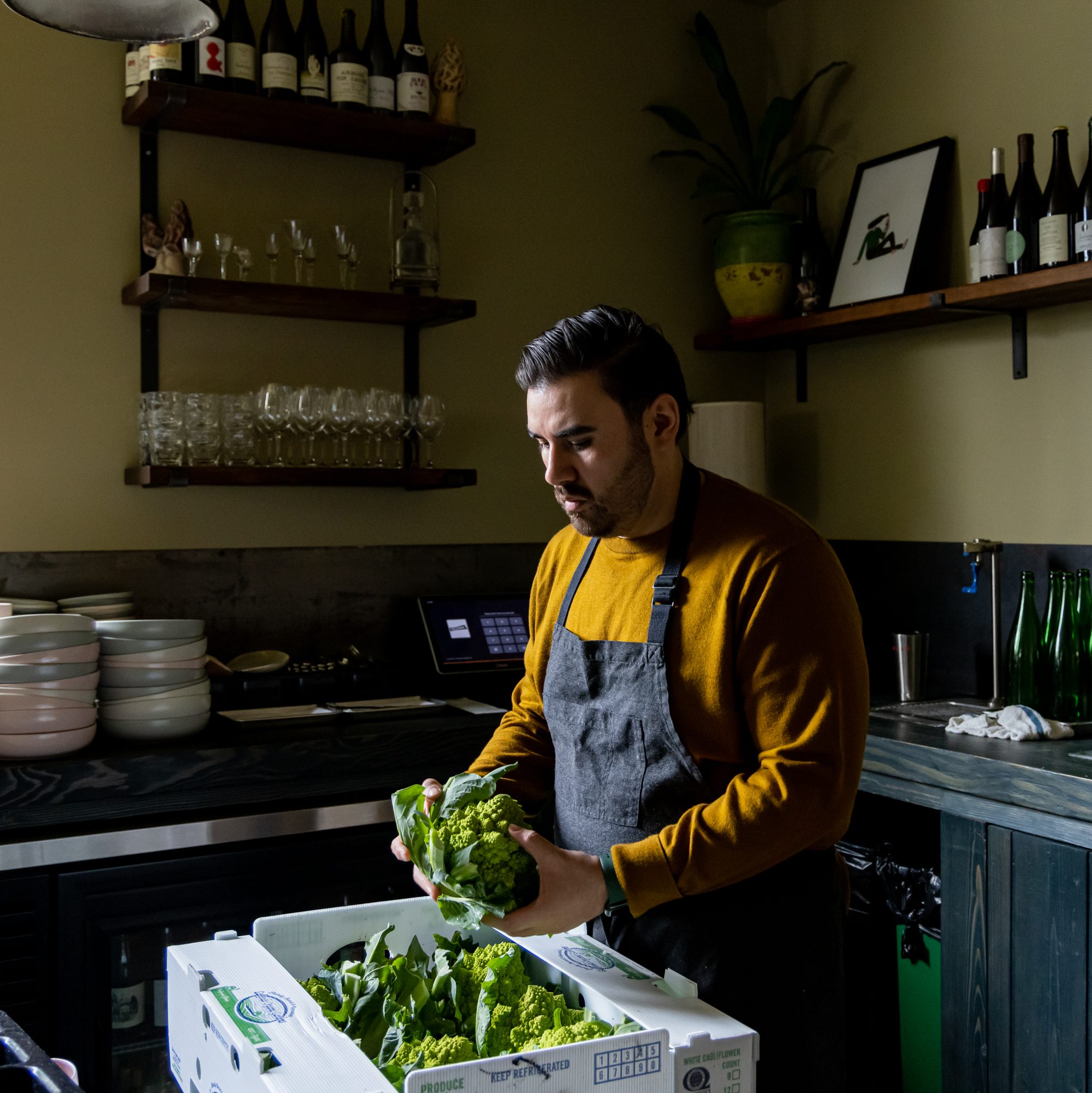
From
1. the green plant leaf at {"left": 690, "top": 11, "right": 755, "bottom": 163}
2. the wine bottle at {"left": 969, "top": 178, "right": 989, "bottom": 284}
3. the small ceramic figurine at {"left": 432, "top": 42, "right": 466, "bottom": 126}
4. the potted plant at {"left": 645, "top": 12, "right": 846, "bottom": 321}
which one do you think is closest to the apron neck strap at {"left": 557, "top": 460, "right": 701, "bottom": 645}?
the wine bottle at {"left": 969, "top": 178, "right": 989, "bottom": 284}

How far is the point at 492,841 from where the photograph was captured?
1464 mm

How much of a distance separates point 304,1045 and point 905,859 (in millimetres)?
2136

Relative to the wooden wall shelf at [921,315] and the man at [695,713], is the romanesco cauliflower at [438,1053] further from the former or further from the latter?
the wooden wall shelf at [921,315]

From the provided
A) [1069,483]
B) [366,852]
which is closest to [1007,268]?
[1069,483]

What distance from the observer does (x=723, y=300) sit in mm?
3854

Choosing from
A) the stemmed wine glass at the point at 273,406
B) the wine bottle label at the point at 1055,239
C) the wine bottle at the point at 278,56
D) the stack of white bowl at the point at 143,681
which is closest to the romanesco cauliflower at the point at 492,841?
the stack of white bowl at the point at 143,681

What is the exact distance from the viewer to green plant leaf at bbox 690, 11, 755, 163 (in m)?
3.78

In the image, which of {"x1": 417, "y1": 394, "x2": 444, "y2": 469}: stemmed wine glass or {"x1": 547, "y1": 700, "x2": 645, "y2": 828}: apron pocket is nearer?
{"x1": 547, "y1": 700, "x2": 645, "y2": 828}: apron pocket

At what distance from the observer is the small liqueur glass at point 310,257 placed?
126 inches

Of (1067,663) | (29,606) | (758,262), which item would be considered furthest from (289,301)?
(1067,663)

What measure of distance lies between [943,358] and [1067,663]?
973 mm

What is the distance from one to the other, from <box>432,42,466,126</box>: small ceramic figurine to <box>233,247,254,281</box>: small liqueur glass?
66 centimetres

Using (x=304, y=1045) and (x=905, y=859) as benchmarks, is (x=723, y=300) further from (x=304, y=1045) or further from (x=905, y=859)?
(x=304, y=1045)

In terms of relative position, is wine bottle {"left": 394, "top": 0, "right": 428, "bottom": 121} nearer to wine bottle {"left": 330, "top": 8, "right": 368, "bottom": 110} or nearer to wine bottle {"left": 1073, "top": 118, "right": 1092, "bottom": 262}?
wine bottle {"left": 330, "top": 8, "right": 368, "bottom": 110}
